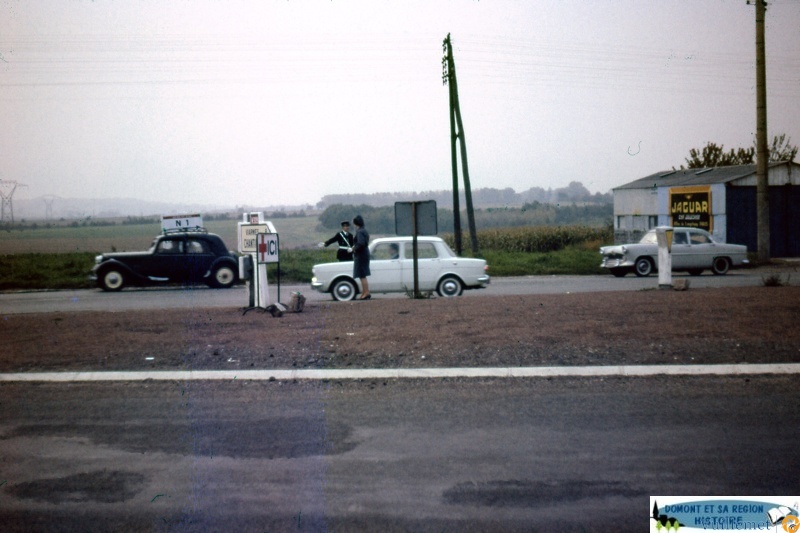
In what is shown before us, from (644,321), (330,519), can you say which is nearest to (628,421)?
(330,519)

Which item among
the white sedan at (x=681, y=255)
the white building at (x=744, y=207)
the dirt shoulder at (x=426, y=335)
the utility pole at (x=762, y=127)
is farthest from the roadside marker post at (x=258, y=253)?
the white building at (x=744, y=207)

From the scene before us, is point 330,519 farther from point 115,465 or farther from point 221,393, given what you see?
point 221,393

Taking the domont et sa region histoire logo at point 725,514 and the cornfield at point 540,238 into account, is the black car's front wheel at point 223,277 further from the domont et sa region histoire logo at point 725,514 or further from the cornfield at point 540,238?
the domont et sa region histoire logo at point 725,514

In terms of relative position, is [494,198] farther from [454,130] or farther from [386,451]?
[386,451]

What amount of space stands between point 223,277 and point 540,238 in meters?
24.1

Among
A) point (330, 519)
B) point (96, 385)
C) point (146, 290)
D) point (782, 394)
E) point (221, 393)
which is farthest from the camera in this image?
point (146, 290)

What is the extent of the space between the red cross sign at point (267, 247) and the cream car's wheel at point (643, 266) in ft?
49.7

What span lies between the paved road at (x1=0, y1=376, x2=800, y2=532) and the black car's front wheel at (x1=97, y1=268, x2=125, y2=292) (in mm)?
16515

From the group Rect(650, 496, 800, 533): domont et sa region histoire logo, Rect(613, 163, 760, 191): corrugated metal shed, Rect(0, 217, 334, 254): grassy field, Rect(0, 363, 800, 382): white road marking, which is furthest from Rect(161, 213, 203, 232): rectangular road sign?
Rect(613, 163, 760, 191): corrugated metal shed

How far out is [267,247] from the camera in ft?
43.6

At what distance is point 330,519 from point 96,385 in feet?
15.7

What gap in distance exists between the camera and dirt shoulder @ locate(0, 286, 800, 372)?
29.9 feet

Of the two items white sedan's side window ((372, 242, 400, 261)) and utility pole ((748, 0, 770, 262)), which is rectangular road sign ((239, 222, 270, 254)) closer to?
white sedan's side window ((372, 242, 400, 261))

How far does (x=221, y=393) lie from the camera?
7.75 meters
